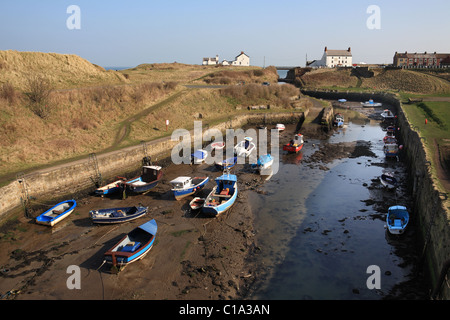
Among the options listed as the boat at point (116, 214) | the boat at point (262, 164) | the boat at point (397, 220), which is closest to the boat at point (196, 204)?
the boat at point (116, 214)

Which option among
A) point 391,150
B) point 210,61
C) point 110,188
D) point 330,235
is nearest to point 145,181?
point 110,188

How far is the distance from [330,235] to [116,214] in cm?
1645

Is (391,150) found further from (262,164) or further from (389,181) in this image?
(262,164)

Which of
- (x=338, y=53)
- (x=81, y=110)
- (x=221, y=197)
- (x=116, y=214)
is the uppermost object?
(x=338, y=53)

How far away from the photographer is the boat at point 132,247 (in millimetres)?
17109

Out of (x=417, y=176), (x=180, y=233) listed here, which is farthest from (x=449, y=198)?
(x=180, y=233)

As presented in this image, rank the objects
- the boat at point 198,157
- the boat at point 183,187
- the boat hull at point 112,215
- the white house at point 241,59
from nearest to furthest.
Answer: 1. the boat hull at point 112,215
2. the boat at point 183,187
3. the boat at point 198,157
4. the white house at point 241,59

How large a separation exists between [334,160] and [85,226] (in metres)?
29.9

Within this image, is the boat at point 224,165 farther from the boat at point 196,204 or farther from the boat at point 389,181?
the boat at point 389,181

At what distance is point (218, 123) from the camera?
49750mm

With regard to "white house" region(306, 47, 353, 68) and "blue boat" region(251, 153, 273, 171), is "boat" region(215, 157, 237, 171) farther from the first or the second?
"white house" region(306, 47, 353, 68)

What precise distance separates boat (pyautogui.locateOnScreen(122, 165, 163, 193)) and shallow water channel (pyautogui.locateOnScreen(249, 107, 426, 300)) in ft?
32.0

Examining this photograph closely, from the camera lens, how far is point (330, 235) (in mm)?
21016

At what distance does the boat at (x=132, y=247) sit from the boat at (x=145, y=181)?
8028mm
